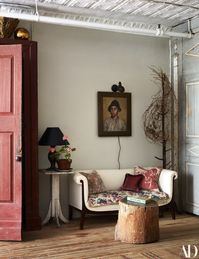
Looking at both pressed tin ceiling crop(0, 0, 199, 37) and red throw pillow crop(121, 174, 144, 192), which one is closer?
pressed tin ceiling crop(0, 0, 199, 37)

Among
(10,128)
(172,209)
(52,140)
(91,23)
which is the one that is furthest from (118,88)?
(10,128)

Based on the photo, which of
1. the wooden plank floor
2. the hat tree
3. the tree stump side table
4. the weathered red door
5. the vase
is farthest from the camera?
the hat tree

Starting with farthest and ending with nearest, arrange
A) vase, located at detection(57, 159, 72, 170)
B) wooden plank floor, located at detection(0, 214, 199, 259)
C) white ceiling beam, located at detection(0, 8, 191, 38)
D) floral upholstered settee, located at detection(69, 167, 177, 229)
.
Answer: vase, located at detection(57, 159, 72, 170), floral upholstered settee, located at detection(69, 167, 177, 229), white ceiling beam, located at detection(0, 8, 191, 38), wooden plank floor, located at detection(0, 214, 199, 259)

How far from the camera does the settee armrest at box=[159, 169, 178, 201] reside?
5.67 meters

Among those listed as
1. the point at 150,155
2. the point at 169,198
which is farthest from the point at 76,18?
the point at 169,198

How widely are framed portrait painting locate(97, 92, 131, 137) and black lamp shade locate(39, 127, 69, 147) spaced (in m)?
0.92

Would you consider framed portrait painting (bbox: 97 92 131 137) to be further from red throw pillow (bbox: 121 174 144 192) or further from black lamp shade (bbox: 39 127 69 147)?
black lamp shade (bbox: 39 127 69 147)

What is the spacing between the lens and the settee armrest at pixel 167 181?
18.6ft

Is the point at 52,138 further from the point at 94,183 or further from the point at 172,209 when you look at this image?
the point at 172,209

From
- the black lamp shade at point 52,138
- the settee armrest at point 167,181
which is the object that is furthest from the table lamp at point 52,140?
the settee armrest at point 167,181

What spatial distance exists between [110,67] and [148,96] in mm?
846

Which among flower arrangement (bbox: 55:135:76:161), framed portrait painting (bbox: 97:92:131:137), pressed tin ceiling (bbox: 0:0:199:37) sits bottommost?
flower arrangement (bbox: 55:135:76:161)

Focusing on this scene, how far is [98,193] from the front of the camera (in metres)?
5.55

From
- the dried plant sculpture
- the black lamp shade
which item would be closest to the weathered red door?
the black lamp shade
